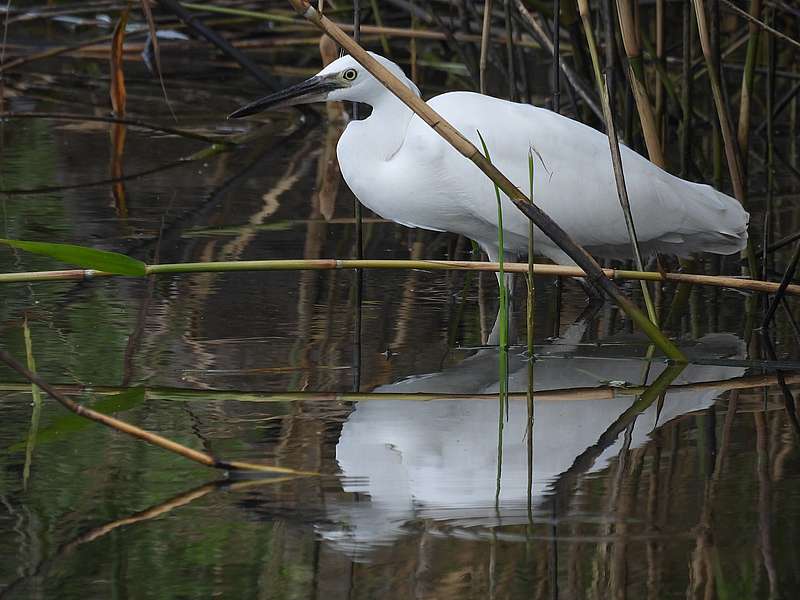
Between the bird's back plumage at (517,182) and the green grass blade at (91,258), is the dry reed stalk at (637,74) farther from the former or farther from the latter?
the green grass blade at (91,258)

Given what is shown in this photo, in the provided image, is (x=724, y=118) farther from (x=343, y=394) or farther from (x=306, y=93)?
(x=343, y=394)

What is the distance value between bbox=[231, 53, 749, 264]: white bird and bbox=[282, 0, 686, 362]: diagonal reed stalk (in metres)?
0.72

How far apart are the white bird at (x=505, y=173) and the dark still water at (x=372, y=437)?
0.86 feet

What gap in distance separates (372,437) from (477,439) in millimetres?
220

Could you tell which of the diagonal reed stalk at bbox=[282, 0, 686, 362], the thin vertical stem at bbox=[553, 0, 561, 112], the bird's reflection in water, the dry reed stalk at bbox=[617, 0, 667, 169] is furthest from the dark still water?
the thin vertical stem at bbox=[553, 0, 561, 112]

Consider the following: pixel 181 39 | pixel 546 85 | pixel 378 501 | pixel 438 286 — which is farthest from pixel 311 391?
pixel 181 39

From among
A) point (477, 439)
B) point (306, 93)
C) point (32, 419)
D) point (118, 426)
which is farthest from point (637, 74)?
point (118, 426)

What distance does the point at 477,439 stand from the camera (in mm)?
2871

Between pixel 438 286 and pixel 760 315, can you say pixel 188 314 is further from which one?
pixel 760 315

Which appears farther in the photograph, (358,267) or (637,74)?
(637,74)

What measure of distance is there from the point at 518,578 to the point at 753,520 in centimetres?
49

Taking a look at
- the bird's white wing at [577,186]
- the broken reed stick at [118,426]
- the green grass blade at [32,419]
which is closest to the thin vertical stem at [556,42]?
the bird's white wing at [577,186]

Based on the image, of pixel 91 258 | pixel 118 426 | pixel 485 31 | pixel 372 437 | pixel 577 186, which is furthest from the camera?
pixel 577 186

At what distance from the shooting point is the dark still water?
2156mm
